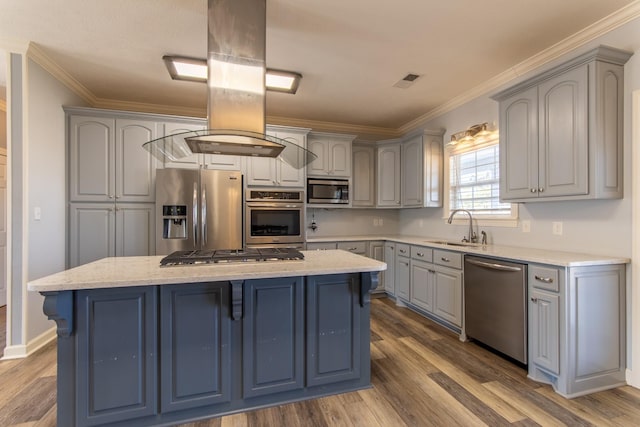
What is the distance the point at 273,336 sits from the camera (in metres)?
1.92

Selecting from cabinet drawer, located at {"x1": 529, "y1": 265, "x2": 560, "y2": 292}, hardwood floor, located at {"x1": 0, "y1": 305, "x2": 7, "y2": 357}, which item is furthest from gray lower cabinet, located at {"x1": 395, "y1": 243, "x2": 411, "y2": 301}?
hardwood floor, located at {"x1": 0, "y1": 305, "x2": 7, "y2": 357}

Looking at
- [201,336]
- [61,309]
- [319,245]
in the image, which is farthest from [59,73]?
[319,245]

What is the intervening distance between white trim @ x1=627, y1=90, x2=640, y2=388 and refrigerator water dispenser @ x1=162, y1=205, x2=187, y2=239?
→ 3951mm

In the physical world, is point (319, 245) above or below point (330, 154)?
below

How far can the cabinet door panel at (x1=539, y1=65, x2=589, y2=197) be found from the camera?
2170 mm

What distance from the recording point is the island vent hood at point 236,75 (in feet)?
6.52

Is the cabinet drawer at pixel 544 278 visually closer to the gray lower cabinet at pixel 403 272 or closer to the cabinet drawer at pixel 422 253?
the cabinet drawer at pixel 422 253

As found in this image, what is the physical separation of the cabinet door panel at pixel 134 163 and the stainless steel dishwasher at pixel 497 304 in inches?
140

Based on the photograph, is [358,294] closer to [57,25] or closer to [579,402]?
[579,402]

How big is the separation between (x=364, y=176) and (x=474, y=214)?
1.72 m

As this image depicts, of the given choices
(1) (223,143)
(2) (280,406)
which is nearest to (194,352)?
(2) (280,406)

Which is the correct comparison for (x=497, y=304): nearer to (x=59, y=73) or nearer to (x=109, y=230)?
(x=109, y=230)

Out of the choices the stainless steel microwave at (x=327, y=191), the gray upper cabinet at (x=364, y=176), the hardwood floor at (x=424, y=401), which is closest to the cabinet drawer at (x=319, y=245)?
the stainless steel microwave at (x=327, y=191)

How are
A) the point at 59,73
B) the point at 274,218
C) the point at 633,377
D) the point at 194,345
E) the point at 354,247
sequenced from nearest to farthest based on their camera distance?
the point at 194,345
the point at 633,377
the point at 59,73
the point at 274,218
the point at 354,247
